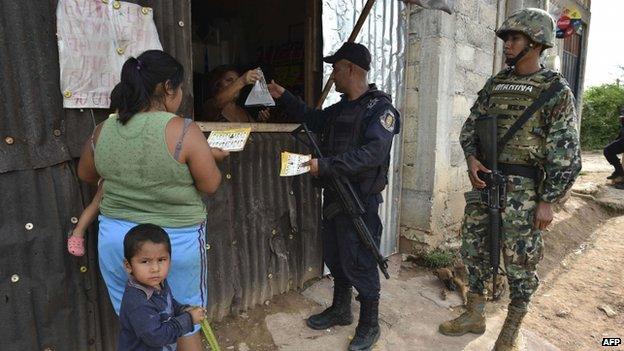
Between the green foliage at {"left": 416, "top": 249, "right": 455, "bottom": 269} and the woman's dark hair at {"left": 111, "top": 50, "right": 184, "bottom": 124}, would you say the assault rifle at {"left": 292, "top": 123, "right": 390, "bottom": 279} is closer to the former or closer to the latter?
the woman's dark hair at {"left": 111, "top": 50, "right": 184, "bottom": 124}

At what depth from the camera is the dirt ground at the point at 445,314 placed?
283 cm

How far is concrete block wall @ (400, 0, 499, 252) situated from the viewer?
4000mm

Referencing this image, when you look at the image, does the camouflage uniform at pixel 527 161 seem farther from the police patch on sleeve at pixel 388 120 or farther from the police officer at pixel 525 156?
the police patch on sleeve at pixel 388 120

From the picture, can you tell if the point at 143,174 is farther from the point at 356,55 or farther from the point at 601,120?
the point at 601,120

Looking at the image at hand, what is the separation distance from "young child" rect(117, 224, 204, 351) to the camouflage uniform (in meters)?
2.05

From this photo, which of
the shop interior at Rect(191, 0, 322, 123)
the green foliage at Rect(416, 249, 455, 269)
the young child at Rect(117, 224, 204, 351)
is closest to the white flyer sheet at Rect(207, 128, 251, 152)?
the young child at Rect(117, 224, 204, 351)

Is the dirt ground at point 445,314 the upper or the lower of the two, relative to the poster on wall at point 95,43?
lower

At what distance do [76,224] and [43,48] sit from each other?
0.88 m

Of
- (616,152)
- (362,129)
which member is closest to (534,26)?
(362,129)

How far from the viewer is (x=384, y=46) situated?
12.9 ft

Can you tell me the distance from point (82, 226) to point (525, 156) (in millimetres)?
2612

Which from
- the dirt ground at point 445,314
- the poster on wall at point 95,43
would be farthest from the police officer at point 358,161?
the poster on wall at point 95,43

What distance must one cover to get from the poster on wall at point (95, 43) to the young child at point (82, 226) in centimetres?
49

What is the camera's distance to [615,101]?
16.8m
